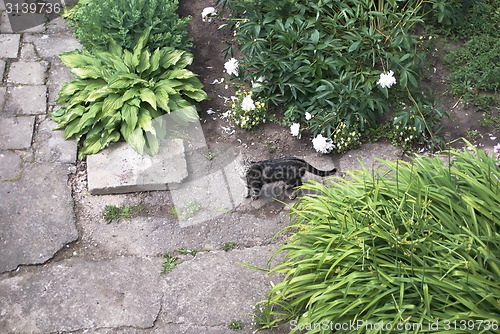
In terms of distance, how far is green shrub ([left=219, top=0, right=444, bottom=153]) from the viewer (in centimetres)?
512

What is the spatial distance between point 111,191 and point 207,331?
148cm

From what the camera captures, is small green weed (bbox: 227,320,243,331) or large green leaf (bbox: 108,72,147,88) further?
large green leaf (bbox: 108,72,147,88)

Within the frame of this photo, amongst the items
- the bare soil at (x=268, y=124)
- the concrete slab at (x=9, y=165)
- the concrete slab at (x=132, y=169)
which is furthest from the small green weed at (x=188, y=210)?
the concrete slab at (x=9, y=165)

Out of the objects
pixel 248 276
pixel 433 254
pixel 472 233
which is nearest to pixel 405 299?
pixel 433 254

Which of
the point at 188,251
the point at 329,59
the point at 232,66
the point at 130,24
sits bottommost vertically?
the point at 188,251

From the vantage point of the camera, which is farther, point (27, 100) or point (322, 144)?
point (27, 100)

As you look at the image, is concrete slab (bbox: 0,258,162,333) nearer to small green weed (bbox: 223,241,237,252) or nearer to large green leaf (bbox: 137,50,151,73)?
small green weed (bbox: 223,241,237,252)

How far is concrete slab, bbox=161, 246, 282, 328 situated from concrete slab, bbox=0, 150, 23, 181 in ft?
5.29

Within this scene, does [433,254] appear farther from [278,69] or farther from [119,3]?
[119,3]

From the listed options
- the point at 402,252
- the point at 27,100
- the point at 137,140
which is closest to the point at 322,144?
the point at 137,140

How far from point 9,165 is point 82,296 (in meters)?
1.49

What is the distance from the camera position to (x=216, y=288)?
13.9 feet

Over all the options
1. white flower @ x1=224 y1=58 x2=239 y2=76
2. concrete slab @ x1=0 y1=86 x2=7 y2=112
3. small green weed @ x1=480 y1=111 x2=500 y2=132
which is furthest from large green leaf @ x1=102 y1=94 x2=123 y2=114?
small green weed @ x1=480 y1=111 x2=500 y2=132

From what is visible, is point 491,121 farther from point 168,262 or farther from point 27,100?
point 27,100
